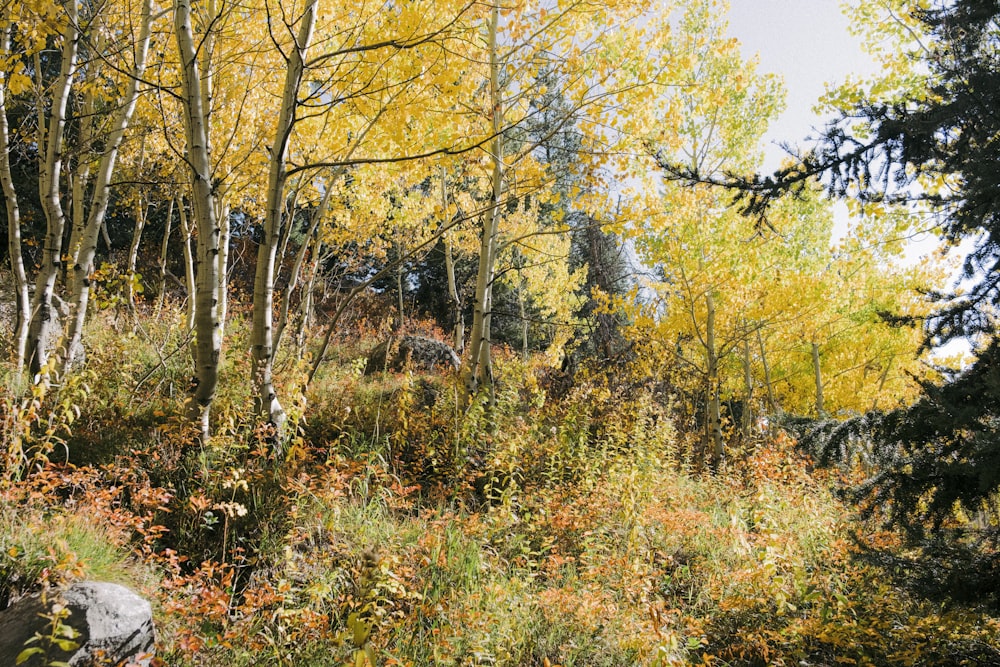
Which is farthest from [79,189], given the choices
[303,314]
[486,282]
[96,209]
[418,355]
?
[418,355]

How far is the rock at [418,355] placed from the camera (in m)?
8.87

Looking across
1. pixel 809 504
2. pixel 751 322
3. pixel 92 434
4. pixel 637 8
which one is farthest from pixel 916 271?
pixel 92 434

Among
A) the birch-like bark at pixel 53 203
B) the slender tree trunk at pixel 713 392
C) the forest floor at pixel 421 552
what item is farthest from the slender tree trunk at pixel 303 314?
the slender tree trunk at pixel 713 392

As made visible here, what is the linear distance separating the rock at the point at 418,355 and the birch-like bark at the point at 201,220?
16.5 feet

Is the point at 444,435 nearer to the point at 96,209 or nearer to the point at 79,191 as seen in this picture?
the point at 96,209

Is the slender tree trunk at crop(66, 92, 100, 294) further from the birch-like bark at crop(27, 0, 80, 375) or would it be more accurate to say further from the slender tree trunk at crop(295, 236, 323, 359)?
the slender tree trunk at crop(295, 236, 323, 359)

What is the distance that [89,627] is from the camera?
6.99ft

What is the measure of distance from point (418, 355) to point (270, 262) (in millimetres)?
5809

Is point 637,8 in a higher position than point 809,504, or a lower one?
higher

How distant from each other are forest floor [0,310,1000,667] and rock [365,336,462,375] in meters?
3.27

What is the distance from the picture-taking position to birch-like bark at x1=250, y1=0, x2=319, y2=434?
3555mm

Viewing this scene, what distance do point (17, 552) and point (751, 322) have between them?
33.1 ft

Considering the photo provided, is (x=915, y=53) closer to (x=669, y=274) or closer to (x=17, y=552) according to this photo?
(x=669, y=274)

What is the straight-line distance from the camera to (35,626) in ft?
6.99
